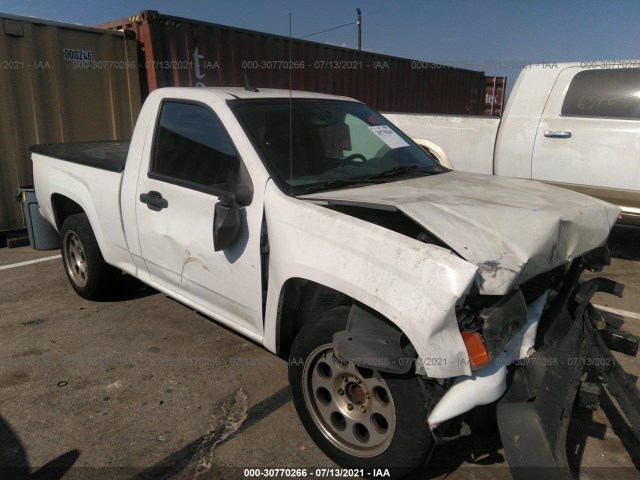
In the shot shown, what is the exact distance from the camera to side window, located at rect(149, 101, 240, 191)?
115 inches

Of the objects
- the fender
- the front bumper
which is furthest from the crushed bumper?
the fender

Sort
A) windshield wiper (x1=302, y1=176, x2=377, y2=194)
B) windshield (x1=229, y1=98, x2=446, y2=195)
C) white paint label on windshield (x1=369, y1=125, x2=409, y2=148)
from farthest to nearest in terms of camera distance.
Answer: white paint label on windshield (x1=369, y1=125, x2=409, y2=148), windshield (x1=229, y1=98, x2=446, y2=195), windshield wiper (x1=302, y1=176, x2=377, y2=194)

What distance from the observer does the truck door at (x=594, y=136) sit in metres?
4.84

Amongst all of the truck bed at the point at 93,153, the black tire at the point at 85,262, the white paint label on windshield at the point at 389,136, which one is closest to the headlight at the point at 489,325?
the white paint label on windshield at the point at 389,136

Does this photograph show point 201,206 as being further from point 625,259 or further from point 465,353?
point 625,259

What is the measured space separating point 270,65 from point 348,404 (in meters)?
7.86

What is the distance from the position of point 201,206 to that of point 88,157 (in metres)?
1.81

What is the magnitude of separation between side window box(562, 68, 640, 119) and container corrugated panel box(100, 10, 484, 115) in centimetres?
295

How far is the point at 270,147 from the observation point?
2857 mm

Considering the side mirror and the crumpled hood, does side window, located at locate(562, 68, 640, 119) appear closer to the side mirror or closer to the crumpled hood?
the crumpled hood

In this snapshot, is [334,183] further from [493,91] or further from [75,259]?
[493,91]

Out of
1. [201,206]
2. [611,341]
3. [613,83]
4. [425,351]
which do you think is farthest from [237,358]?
[613,83]

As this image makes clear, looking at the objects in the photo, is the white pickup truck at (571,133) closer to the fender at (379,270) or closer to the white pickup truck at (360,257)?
the white pickup truck at (360,257)

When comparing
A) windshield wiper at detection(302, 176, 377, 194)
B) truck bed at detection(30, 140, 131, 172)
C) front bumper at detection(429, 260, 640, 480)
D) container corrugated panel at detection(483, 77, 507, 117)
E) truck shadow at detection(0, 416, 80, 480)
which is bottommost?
truck shadow at detection(0, 416, 80, 480)
